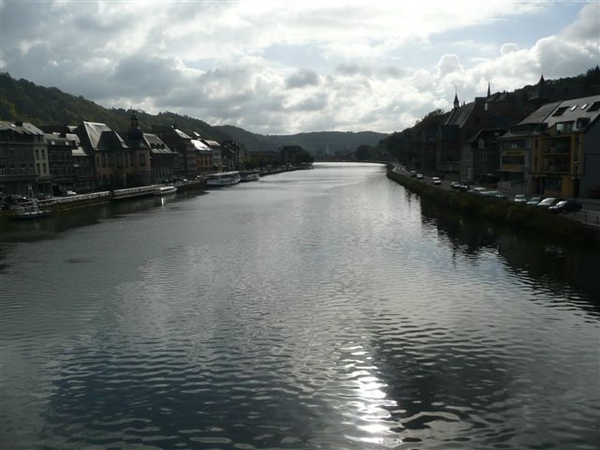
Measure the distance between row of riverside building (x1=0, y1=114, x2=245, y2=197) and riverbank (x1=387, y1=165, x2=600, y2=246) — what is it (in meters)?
46.6

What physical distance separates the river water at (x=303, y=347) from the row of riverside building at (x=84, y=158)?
32.1 meters

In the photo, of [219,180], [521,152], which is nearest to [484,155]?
[521,152]

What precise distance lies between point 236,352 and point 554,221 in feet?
87.5

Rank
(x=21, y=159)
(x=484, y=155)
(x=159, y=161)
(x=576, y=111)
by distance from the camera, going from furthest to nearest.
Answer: (x=159, y=161) < (x=484, y=155) < (x=21, y=159) < (x=576, y=111)

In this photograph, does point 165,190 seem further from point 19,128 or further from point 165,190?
point 19,128

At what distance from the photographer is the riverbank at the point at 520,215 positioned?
33.8 meters

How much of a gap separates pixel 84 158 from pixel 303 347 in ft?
239

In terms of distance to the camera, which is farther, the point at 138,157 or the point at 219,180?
the point at 219,180

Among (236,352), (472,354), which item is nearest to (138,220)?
(236,352)

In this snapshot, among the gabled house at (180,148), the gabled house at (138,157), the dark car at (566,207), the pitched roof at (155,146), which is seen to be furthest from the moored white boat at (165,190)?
the dark car at (566,207)

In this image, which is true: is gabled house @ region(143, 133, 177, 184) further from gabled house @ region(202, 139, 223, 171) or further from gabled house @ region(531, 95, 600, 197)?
gabled house @ region(531, 95, 600, 197)

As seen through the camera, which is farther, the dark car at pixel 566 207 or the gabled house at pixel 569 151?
the gabled house at pixel 569 151

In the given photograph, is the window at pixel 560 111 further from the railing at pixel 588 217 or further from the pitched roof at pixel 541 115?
the railing at pixel 588 217

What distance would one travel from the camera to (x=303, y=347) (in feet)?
59.5
